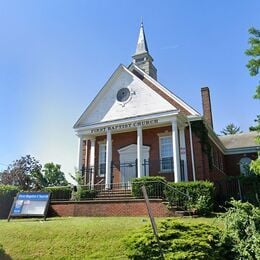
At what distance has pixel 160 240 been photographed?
709cm

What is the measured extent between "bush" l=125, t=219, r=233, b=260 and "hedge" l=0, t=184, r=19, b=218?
11582 mm

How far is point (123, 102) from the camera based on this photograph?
20.0 m

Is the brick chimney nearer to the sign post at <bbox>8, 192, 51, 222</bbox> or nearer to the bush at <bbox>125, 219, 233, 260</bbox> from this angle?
the sign post at <bbox>8, 192, 51, 222</bbox>

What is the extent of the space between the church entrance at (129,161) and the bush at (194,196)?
485 centimetres

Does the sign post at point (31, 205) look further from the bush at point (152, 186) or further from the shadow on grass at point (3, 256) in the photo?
the shadow on grass at point (3, 256)

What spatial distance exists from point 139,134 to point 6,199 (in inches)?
333

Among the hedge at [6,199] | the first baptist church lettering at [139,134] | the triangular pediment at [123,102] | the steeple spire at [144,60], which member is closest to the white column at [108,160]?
the first baptist church lettering at [139,134]

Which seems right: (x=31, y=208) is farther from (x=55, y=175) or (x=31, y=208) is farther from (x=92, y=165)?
(x=55, y=175)

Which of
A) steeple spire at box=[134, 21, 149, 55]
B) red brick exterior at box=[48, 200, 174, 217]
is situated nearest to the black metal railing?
red brick exterior at box=[48, 200, 174, 217]

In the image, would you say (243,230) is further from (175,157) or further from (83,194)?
(83,194)

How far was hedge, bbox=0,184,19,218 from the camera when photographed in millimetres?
16773

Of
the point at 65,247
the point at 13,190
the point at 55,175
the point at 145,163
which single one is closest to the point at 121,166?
the point at 145,163

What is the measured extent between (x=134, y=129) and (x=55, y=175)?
155 ft

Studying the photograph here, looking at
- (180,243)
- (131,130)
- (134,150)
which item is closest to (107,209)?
(134,150)
